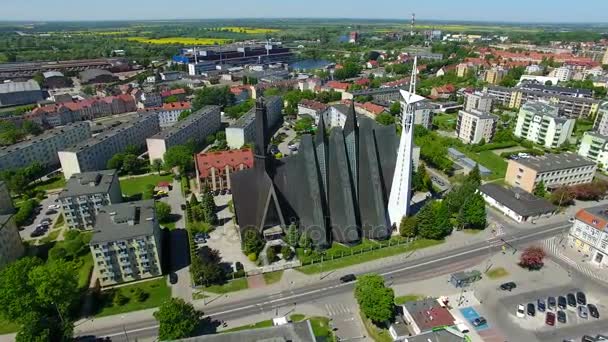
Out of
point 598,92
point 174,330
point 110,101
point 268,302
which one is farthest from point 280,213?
point 598,92

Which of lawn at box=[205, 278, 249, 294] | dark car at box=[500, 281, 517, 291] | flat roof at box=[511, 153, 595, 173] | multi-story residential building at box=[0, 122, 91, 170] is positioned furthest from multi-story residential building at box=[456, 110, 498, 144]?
multi-story residential building at box=[0, 122, 91, 170]

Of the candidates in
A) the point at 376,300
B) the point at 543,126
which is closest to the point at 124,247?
the point at 376,300

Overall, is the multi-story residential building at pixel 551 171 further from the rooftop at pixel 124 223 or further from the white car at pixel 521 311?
the rooftop at pixel 124 223

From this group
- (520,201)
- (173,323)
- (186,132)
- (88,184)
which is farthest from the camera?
(186,132)

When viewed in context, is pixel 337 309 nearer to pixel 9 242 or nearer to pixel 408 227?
pixel 408 227

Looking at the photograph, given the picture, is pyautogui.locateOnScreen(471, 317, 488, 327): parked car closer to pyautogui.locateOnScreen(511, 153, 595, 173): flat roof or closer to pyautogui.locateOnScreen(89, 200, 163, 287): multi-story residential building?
pyautogui.locateOnScreen(89, 200, 163, 287): multi-story residential building

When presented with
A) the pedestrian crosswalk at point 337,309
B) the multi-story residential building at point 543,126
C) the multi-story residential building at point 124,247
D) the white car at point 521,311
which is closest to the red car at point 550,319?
the white car at point 521,311
